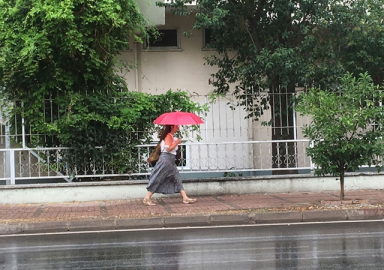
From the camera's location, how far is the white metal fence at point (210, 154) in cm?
1080

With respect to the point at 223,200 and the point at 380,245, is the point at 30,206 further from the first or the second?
the point at 380,245

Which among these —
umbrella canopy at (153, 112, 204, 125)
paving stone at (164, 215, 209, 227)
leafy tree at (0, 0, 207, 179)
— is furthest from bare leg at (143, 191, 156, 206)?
umbrella canopy at (153, 112, 204, 125)

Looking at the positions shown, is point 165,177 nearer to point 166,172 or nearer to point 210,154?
point 166,172

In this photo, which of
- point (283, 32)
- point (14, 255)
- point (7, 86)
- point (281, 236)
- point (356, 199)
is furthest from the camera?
point (283, 32)

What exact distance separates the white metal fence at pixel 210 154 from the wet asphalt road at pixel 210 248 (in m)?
3.12

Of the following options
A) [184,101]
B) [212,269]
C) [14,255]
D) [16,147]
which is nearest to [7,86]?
[16,147]

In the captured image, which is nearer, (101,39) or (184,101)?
(101,39)

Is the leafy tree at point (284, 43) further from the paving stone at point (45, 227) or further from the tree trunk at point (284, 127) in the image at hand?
the paving stone at point (45, 227)

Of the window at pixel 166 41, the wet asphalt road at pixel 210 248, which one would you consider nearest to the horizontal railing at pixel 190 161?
the wet asphalt road at pixel 210 248

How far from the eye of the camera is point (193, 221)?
8602 mm

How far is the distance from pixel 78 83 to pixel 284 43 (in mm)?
5073

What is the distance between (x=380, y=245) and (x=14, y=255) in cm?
488

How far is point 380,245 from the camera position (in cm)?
635

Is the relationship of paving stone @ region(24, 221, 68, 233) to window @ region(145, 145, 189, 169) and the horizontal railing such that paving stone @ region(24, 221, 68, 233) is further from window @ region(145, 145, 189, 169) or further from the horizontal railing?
window @ region(145, 145, 189, 169)
